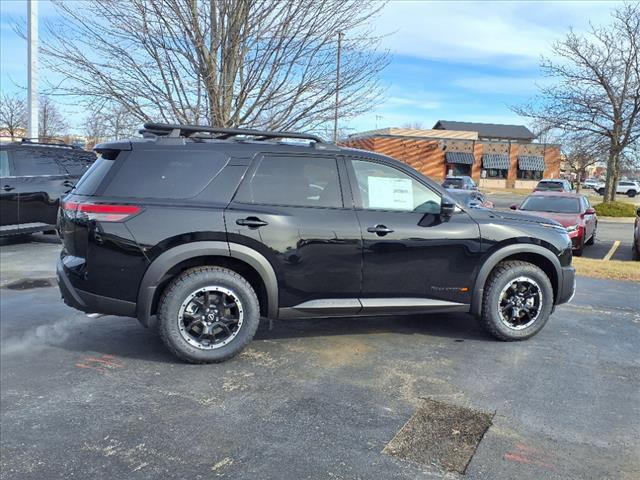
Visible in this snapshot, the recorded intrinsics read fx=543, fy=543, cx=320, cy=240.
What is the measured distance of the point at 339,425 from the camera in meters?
3.45

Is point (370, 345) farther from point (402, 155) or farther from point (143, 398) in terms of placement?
point (402, 155)

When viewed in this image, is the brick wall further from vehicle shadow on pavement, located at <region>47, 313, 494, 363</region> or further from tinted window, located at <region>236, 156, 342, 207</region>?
tinted window, located at <region>236, 156, 342, 207</region>

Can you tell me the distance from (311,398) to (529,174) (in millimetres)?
63114

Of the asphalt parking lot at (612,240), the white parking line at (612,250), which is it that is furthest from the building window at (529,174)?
the white parking line at (612,250)

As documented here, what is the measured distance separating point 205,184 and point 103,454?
2179 mm

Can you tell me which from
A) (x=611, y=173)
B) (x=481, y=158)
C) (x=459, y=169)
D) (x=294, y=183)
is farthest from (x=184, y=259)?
(x=481, y=158)

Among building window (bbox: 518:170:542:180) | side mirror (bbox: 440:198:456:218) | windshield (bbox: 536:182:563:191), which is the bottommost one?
side mirror (bbox: 440:198:456:218)

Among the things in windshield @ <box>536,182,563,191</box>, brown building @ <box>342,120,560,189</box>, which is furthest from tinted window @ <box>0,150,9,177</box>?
brown building @ <box>342,120,560,189</box>

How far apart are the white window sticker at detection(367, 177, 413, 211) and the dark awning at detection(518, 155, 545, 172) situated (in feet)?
200

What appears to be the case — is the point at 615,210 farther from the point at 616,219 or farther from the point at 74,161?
the point at 74,161

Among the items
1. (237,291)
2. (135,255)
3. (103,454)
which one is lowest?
(103,454)

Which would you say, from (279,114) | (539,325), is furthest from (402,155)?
(539,325)

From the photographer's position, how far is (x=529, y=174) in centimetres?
6166

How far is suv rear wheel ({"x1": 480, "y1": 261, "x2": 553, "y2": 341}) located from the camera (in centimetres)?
501
